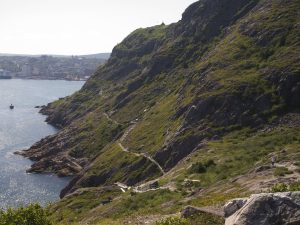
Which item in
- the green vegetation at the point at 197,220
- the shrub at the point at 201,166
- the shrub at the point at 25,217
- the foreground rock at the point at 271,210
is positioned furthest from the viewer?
the shrub at the point at 201,166

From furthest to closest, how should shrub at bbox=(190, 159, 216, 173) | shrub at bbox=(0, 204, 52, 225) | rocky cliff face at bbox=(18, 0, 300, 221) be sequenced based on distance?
1. rocky cliff face at bbox=(18, 0, 300, 221)
2. shrub at bbox=(190, 159, 216, 173)
3. shrub at bbox=(0, 204, 52, 225)

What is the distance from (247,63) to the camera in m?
133

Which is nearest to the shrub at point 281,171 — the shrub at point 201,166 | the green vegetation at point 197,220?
the shrub at point 201,166

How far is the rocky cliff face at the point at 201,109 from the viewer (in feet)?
358

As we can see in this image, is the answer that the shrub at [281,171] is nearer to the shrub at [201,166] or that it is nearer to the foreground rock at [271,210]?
the shrub at [201,166]

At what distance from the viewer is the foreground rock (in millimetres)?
28953

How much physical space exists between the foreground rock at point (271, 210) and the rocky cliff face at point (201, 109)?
48820mm

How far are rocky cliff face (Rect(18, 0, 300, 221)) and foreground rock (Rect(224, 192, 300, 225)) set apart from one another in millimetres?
48820

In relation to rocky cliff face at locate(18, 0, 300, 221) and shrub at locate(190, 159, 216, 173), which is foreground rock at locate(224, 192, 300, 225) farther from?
shrub at locate(190, 159, 216, 173)

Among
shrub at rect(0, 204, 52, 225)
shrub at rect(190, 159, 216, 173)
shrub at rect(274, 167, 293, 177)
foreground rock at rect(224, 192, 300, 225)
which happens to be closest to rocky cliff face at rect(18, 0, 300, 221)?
shrub at rect(190, 159, 216, 173)

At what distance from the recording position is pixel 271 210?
1157 inches

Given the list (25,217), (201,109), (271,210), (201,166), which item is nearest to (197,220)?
(271,210)

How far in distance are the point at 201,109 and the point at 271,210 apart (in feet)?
298

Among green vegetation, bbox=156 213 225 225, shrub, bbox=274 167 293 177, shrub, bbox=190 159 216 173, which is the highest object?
green vegetation, bbox=156 213 225 225
